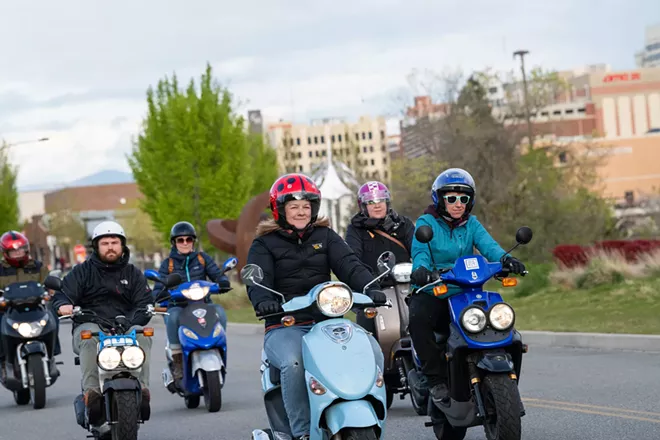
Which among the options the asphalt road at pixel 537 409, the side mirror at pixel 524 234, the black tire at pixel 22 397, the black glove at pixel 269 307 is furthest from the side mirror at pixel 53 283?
the black tire at pixel 22 397

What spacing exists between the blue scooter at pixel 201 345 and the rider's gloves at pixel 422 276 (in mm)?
4522

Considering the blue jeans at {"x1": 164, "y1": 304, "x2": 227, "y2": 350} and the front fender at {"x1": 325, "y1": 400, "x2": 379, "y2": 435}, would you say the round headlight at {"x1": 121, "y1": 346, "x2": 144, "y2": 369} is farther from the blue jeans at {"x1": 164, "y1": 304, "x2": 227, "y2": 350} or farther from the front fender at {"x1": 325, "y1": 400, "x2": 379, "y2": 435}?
the blue jeans at {"x1": 164, "y1": 304, "x2": 227, "y2": 350}

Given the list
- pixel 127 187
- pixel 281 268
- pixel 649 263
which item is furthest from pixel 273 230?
pixel 127 187

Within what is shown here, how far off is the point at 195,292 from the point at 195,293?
10 millimetres

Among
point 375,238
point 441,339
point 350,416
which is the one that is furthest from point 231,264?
point 350,416

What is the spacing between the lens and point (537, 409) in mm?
10938

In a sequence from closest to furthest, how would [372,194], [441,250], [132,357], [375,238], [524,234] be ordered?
[524,234] < [441,250] < [132,357] < [372,194] < [375,238]

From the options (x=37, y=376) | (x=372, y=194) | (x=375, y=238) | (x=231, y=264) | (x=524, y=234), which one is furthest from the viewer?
(x=37, y=376)

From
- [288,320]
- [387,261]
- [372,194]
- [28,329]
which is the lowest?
[28,329]

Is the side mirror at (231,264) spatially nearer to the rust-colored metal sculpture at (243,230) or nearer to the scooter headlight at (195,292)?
the scooter headlight at (195,292)

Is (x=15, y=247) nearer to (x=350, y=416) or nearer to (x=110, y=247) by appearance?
(x=110, y=247)

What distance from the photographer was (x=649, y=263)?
26250 mm

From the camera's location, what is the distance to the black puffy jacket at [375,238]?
11.5m

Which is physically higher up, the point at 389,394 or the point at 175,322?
the point at 175,322
